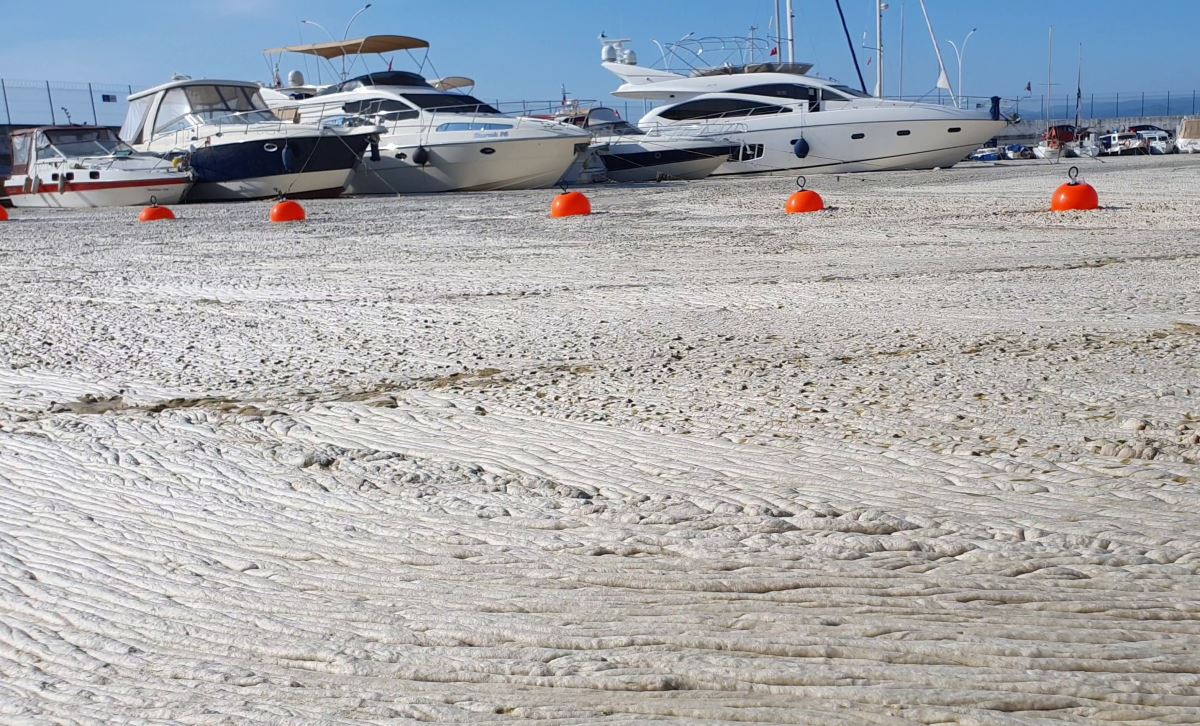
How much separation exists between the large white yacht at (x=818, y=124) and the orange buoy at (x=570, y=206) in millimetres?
14487

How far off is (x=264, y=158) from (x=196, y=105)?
3455 mm

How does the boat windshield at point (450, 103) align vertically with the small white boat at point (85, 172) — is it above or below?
above

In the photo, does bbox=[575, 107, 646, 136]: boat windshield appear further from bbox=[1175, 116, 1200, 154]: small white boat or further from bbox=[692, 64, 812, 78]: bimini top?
bbox=[1175, 116, 1200, 154]: small white boat

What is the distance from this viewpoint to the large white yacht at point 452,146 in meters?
22.9

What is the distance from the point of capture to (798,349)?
5.04 meters

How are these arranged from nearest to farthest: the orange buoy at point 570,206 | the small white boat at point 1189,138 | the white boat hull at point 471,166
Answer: the orange buoy at point 570,206 → the white boat hull at point 471,166 → the small white boat at point 1189,138

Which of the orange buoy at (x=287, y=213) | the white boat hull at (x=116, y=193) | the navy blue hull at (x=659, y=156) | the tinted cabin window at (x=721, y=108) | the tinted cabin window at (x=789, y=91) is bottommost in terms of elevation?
the orange buoy at (x=287, y=213)

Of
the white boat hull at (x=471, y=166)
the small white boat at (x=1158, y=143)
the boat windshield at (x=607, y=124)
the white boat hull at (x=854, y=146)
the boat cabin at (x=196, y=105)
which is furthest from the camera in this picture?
the small white boat at (x=1158, y=143)

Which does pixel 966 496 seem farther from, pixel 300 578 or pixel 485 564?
pixel 300 578

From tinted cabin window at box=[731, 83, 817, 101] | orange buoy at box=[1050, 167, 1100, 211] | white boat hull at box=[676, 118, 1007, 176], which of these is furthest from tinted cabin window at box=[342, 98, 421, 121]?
orange buoy at box=[1050, 167, 1100, 211]

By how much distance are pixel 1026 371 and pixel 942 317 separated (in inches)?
52.1

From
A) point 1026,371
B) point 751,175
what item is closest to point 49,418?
point 1026,371

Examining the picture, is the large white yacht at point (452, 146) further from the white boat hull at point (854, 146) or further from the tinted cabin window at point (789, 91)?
the tinted cabin window at point (789, 91)

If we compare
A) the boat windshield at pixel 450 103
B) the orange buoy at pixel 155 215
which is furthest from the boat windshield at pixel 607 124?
the orange buoy at pixel 155 215
